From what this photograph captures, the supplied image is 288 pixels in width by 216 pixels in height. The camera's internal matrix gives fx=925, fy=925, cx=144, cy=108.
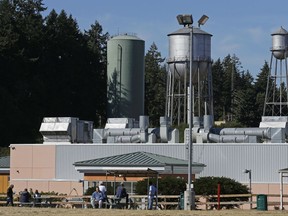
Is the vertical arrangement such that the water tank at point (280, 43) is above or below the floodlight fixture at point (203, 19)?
above

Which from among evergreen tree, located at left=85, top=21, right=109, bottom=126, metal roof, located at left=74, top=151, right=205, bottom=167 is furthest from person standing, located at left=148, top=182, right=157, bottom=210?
evergreen tree, located at left=85, top=21, right=109, bottom=126

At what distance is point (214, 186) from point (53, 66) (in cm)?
6154

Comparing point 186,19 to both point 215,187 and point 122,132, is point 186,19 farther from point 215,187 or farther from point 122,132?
point 122,132

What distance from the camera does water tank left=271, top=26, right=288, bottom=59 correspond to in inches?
3329

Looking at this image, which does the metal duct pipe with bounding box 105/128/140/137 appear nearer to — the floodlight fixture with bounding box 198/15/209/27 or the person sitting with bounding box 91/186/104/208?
the person sitting with bounding box 91/186/104/208

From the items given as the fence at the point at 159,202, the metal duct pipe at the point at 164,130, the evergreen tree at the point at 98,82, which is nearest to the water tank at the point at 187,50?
the metal duct pipe at the point at 164,130

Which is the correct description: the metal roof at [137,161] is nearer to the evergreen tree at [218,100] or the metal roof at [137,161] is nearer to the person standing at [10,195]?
the person standing at [10,195]

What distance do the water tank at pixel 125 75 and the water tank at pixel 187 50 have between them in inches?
1117

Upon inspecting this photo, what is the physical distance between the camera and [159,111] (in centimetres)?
14738

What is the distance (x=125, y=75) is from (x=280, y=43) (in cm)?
2878

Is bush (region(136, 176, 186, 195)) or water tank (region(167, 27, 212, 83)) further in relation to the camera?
water tank (region(167, 27, 212, 83))

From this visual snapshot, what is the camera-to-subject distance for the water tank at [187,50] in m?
79.5

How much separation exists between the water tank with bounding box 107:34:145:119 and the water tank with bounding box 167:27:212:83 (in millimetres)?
28383

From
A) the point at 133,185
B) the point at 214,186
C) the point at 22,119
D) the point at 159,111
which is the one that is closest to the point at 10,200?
the point at 133,185
